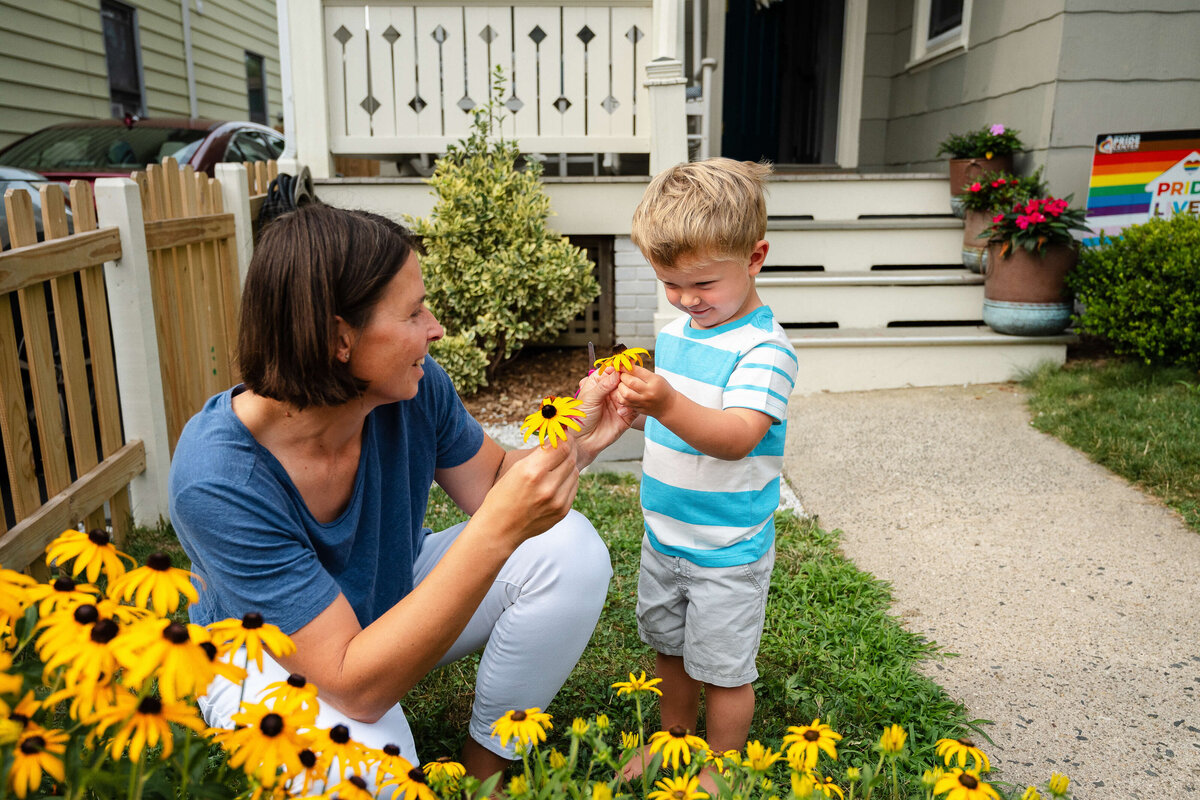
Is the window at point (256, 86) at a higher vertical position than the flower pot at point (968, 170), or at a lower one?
higher

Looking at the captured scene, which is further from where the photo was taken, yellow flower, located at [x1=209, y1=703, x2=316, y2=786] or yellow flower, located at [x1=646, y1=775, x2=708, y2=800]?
yellow flower, located at [x1=646, y1=775, x2=708, y2=800]

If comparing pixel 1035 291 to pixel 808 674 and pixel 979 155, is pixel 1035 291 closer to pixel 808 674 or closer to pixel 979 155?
pixel 979 155

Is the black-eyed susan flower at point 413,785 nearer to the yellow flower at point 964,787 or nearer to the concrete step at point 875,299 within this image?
the yellow flower at point 964,787

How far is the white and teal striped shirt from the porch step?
11.0 feet

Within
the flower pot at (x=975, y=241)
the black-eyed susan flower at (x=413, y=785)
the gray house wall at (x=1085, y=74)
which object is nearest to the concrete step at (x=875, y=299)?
the flower pot at (x=975, y=241)

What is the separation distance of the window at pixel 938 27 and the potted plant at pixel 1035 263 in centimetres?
217

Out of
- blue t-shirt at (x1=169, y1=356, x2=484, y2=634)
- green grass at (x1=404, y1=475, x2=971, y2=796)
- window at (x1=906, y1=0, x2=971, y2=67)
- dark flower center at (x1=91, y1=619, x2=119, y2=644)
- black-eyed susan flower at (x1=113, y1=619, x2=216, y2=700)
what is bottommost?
green grass at (x1=404, y1=475, x2=971, y2=796)

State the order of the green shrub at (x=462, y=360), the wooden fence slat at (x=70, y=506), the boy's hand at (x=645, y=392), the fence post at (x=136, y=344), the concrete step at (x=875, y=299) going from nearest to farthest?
the boy's hand at (x=645, y=392), the wooden fence slat at (x=70, y=506), the fence post at (x=136, y=344), the green shrub at (x=462, y=360), the concrete step at (x=875, y=299)

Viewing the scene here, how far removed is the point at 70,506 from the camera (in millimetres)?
2867

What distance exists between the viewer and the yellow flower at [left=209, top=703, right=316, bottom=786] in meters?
0.89

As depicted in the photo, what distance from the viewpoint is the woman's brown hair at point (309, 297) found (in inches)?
55.4

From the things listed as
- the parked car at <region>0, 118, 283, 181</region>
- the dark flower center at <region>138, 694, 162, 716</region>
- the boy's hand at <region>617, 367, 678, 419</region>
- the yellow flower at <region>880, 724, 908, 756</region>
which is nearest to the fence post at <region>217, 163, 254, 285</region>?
the parked car at <region>0, 118, 283, 181</region>

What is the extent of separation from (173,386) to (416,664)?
2.71 m

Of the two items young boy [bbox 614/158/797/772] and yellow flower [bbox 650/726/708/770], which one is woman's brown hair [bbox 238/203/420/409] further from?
yellow flower [bbox 650/726/708/770]
